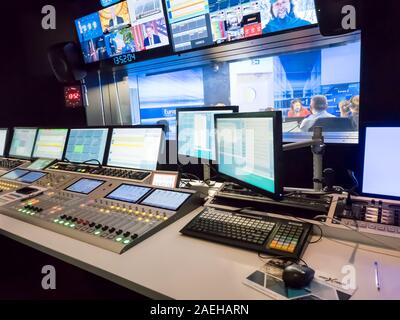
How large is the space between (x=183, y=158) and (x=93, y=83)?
180 cm

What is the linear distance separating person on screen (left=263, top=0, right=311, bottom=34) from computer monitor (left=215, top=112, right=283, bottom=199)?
→ 749 mm

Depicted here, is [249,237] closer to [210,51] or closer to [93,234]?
[93,234]

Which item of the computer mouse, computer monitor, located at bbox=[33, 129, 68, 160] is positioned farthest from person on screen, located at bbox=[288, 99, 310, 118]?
computer monitor, located at bbox=[33, 129, 68, 160]

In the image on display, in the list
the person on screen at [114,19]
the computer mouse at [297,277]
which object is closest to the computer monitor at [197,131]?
the computer mouse at [297,277]

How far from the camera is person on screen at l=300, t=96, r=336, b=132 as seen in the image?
1883 mm

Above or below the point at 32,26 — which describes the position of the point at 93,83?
below

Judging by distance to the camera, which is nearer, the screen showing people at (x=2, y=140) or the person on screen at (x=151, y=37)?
the person on screen at (x=151, y=37)

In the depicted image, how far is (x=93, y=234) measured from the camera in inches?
48.0

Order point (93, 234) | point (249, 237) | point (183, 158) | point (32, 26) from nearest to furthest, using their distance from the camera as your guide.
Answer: point (249, 237)
point (93, 234)
point (183, 158)
point (32, 26)

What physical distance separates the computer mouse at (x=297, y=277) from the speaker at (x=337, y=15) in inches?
45.7

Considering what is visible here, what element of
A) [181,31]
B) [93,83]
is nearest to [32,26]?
[93,83]

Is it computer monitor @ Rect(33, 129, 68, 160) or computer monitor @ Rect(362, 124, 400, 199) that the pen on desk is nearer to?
computer monitor @ Rect(362, 124, 400, 199)

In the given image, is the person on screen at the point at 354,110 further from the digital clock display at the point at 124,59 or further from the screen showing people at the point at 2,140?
the screen showing people at the point at 2,140

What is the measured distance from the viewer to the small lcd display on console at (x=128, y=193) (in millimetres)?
1509
